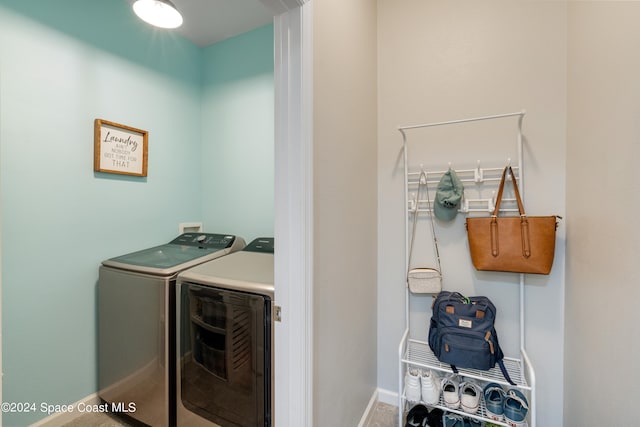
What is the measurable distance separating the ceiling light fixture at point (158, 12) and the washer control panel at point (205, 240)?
137 centimetres

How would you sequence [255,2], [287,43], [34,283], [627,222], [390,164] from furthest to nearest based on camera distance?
[255,2], [390,164], [34,283], [287,43], [627,222]

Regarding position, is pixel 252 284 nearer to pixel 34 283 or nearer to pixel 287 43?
pixel 287 43

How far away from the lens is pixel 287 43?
3.48ft

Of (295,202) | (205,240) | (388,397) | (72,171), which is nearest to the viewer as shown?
(295,202)

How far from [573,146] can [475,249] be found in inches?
25.9

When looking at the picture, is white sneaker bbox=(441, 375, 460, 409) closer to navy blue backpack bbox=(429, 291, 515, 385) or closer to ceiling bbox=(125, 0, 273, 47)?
navy blue backpack bbox=(429, 291, 515, 385)

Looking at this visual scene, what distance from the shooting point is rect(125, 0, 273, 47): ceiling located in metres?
2.02

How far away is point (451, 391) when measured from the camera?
1521mm

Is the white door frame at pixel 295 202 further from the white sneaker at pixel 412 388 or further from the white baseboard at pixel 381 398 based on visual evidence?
the white baseboard at pixel 381 398

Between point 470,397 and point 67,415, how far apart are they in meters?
2.25

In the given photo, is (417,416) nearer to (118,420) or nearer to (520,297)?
(520,297)

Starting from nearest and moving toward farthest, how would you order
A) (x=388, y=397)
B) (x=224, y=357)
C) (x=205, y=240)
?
(x=224, y=357) → (x=388, y=397) → (x=205, y=240)

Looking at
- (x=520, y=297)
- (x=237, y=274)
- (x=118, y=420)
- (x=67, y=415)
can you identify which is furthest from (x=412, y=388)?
(x=67, y=415)

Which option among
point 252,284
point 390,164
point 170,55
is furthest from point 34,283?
point 390,164
